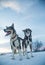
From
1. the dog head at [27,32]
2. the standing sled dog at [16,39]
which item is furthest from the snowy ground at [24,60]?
the dog head at [27,32]

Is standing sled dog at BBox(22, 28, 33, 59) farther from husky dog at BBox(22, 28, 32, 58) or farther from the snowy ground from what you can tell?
the snowy ground

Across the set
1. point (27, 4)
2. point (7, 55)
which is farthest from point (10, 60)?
point (27, 4)

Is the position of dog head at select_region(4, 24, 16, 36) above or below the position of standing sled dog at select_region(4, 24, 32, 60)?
above

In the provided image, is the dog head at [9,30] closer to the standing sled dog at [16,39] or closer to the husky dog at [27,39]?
the standing sled dog at [16,39]

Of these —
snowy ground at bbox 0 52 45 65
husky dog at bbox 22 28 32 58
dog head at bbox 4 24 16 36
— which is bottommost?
snowy ground at bbox 0 52 45 65

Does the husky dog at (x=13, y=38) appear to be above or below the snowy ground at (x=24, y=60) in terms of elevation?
above

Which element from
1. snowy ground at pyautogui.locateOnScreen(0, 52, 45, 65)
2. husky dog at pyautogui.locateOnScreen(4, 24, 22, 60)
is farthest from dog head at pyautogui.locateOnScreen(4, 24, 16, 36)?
snowy ground at pyautogui.locateOnScreen(0, 52, 45, 65)

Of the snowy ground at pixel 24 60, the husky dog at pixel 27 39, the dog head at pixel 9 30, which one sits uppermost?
the dog head at pixel 9 30

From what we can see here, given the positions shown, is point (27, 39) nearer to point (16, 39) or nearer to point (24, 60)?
point (16, 39)

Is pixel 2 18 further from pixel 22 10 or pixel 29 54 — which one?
pixel 29 54

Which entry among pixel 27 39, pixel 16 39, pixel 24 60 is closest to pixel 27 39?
pixel 27 39

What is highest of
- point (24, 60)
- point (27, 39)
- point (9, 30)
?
point (9, 30)

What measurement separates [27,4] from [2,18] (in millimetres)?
325

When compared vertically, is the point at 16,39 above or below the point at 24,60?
above
